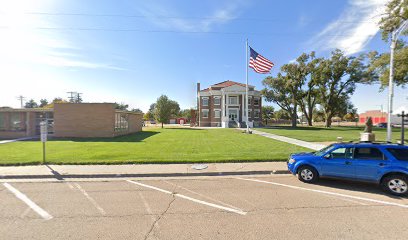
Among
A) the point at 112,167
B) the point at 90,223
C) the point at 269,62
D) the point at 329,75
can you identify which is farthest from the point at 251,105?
the point at 90,223

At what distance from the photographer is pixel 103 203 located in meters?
5.21

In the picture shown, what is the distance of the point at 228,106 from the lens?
48.6 meters

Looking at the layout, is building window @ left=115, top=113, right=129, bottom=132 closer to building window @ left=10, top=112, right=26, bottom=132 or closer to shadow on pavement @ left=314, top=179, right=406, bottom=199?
building window @ left=10, top=112, right=26, bottom=132

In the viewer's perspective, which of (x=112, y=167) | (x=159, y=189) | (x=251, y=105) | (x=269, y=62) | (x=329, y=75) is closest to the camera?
(x=159, y=189)

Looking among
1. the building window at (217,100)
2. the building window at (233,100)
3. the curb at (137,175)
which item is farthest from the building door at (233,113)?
the curb at (137,175)

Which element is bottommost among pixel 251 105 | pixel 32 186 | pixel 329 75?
pixel 32 186

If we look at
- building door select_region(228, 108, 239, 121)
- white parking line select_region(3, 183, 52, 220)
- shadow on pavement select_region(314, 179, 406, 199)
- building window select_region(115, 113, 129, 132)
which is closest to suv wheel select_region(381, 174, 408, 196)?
shadow on pavement select_region(314, 179, 406, 199)

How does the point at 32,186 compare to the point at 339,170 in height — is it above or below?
below

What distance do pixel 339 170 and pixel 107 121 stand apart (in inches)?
810

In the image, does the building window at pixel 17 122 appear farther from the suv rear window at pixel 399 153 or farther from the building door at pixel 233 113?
the building door at pixel 233 113

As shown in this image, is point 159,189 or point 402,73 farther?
point 402,73

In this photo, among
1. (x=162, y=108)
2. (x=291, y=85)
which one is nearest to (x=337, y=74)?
(x=291, y=85)

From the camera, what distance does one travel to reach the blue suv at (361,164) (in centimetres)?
589

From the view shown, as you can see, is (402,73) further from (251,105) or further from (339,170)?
(251,105)
